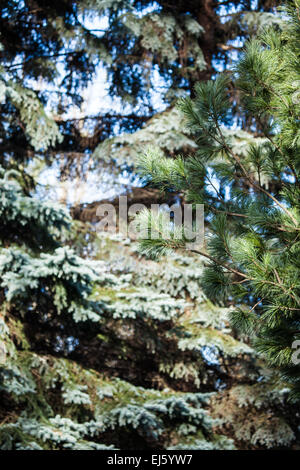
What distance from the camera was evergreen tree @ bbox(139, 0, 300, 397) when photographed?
2412mm

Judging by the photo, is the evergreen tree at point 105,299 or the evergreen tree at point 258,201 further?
the evergreen tree at point 105,299

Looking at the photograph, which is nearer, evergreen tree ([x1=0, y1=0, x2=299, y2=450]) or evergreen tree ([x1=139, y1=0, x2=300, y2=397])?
evergreen tree ([x1=139, y1=0, x2=300, y2=397])

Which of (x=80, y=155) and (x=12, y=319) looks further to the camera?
(x=80, y=155)

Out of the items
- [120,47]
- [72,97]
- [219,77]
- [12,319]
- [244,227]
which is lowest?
[12,319]

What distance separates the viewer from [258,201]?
279cm

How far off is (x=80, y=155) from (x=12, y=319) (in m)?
2.64

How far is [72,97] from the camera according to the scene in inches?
292

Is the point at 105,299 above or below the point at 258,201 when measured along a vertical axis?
below

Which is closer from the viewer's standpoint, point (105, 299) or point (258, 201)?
point (258, 201)

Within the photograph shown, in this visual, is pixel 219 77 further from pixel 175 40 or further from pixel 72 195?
pixel 72 195

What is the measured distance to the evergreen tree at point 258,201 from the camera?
241cm

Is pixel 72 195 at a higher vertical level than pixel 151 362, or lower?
higher

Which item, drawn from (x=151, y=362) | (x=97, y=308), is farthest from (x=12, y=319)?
(x=151, y=362)
